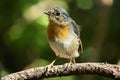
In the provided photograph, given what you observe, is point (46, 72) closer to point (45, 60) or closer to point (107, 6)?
point (45, 60)

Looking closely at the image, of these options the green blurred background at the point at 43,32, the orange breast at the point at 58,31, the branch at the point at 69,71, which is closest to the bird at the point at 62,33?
the orange breast at the point at 58,31

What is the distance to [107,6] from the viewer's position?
553cm

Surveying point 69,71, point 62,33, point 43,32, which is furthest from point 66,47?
point 43,32

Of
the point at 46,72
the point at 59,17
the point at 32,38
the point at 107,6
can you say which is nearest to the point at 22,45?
the point at 32,38

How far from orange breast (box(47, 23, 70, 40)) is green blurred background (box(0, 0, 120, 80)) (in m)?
0.97

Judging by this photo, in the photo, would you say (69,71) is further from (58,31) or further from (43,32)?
(43,32)

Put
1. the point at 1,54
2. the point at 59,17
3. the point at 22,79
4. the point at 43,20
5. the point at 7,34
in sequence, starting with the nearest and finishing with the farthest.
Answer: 1. the point at 22,79
2. the point at 59,17
3. the point at 43,20
4. the point at 7,34
5. the point at 1,54

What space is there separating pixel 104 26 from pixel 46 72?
2.61 metres

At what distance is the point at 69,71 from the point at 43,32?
6.93ft

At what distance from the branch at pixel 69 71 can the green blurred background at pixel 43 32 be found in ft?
6.08

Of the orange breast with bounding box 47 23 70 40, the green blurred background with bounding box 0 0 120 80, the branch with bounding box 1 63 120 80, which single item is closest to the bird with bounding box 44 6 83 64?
the orange breast with bounding box 47 23 70 40

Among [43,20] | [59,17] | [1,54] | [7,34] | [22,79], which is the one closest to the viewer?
[22,79]

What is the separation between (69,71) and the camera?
2859 millimetres

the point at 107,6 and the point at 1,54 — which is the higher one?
the point at 107,6
